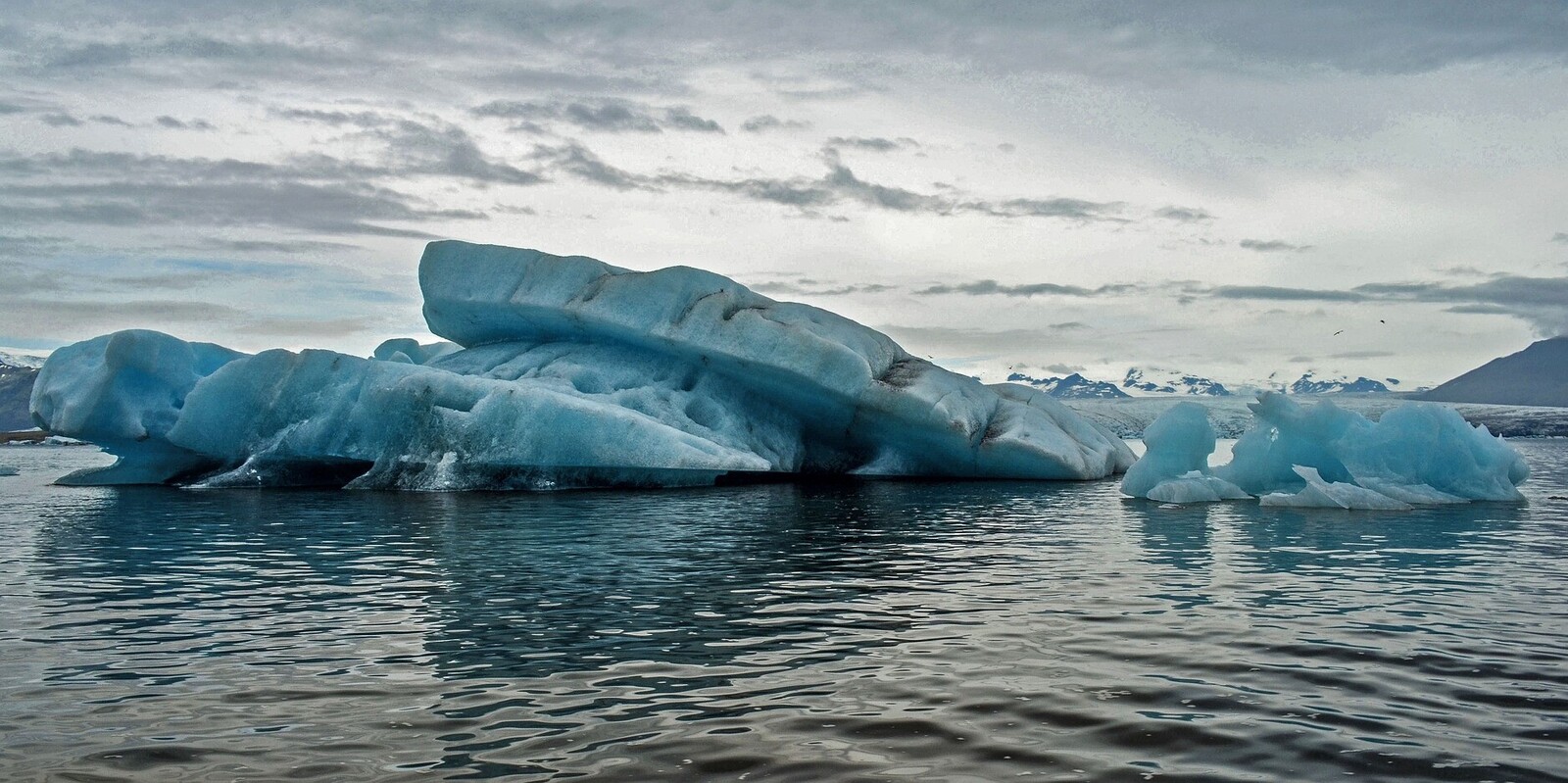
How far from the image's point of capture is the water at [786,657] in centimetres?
446

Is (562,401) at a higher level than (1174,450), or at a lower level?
higher

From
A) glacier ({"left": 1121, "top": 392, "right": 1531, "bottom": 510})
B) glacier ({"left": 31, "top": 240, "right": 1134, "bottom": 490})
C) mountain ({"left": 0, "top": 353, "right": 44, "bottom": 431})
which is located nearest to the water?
glacier ({"left": 1121, "top": 392, "right": 1531, "bottom": 510})

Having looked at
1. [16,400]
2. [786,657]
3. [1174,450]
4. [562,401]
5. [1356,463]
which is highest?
[16,400]

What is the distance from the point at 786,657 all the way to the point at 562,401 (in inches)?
579

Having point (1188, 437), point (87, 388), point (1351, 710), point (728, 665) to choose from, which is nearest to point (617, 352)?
point (87, 388)

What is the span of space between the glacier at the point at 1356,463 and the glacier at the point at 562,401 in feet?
18.7

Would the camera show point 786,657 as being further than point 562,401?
No

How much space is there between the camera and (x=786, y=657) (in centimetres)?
632

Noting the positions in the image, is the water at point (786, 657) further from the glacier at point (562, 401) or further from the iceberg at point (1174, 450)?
the glacier at point (562, 401)

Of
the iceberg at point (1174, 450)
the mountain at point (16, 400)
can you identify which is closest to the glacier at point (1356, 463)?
the iceberg at point (1174, 450)

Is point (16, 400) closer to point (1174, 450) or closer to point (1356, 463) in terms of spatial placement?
point (1174, 450)

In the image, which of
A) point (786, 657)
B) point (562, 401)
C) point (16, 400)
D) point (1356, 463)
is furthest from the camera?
point (16, 400)

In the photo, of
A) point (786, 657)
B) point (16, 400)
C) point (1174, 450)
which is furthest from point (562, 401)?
point (16, 400)

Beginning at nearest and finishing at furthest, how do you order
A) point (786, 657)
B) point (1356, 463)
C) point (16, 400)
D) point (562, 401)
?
point (786, 657) → point (1356, 463) → point (562, 401) → point (16, 400)
